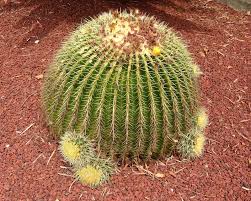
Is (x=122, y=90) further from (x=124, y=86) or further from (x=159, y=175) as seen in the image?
(x=159, y=175)

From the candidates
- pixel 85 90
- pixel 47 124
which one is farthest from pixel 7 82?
pixel 85 90

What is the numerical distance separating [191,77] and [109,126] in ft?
2.12

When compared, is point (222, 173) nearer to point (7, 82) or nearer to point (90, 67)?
point (90, 67)

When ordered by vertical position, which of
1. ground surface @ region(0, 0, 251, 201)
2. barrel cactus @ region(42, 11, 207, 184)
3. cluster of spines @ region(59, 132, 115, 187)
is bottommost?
ground surface @ region(0, 0, 251, 201)

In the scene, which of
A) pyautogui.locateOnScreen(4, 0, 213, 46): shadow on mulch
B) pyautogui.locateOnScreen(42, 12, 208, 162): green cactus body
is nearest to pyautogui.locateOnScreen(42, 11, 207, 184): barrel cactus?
pyautogui.locateOnScreen(42, 12, 208, 162): green cactus body

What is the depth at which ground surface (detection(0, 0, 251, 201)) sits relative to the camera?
10.7 ft

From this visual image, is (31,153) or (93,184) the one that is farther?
(31,153)

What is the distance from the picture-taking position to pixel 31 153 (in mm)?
3506

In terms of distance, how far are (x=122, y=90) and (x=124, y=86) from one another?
0.09 feet

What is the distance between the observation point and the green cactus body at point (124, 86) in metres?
2.93

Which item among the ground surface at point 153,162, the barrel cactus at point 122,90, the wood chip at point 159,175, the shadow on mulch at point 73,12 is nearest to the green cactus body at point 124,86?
the barrel cactus at point 122,90

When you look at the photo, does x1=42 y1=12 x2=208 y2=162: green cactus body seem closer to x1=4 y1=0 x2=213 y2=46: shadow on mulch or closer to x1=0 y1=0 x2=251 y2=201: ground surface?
x1=0 y1=0 x2=251 y2=201: ground surface

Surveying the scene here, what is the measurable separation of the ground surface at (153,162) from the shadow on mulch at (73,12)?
0.04 ft

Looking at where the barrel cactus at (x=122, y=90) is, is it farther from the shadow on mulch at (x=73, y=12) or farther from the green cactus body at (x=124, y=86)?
the shadow on mulch at (x=73, y=12)
